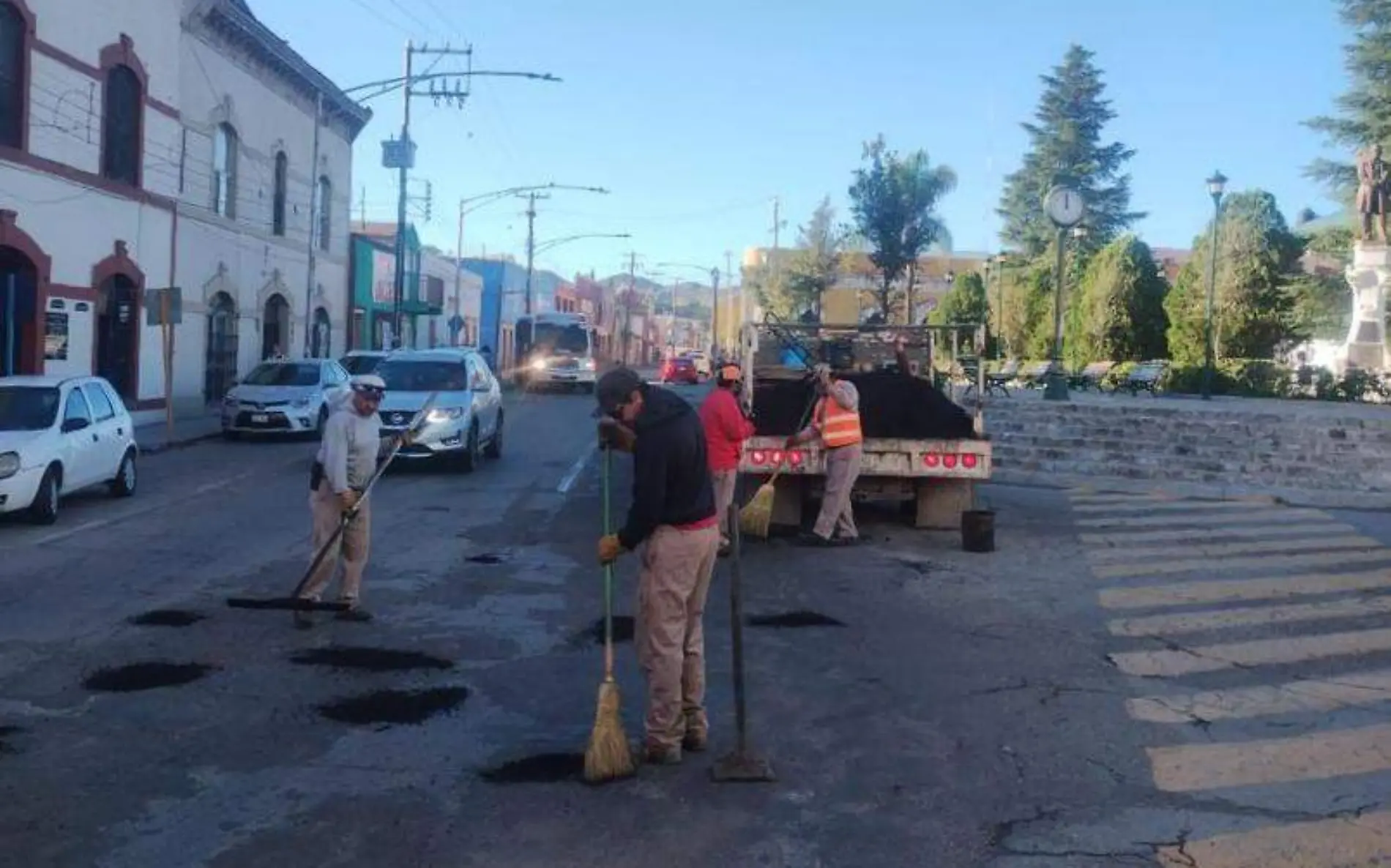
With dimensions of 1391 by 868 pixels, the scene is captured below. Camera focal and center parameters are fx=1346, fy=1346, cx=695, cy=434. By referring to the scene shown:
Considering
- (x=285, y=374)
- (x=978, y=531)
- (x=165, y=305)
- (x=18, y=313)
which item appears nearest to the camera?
(x=978, y=531)

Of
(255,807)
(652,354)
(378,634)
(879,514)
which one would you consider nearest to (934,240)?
(879,514)

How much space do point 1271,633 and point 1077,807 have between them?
4.42m

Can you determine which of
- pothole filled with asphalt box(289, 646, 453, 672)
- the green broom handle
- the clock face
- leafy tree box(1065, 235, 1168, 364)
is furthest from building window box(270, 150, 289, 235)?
the green broom handle

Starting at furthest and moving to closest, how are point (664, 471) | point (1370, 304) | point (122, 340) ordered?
point (1370, 304)
point (122, 340)
point (664, 471)

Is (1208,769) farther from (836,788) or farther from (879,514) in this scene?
(879,514)

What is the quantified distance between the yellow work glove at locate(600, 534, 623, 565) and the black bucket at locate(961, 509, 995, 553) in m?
7.09

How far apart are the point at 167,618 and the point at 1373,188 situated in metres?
35.6

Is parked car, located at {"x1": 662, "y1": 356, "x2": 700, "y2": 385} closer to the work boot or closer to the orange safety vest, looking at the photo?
the orange safety vest

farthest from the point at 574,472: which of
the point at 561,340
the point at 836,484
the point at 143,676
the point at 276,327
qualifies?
the point at 561,340

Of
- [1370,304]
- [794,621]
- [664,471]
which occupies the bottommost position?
[794,621]

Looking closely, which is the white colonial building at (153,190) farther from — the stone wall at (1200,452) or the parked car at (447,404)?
the stone wall at (1200,452)

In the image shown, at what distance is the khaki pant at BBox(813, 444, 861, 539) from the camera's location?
12508 mm

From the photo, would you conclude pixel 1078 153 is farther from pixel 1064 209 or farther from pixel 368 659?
pixel 368 659

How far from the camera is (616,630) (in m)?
8.62
